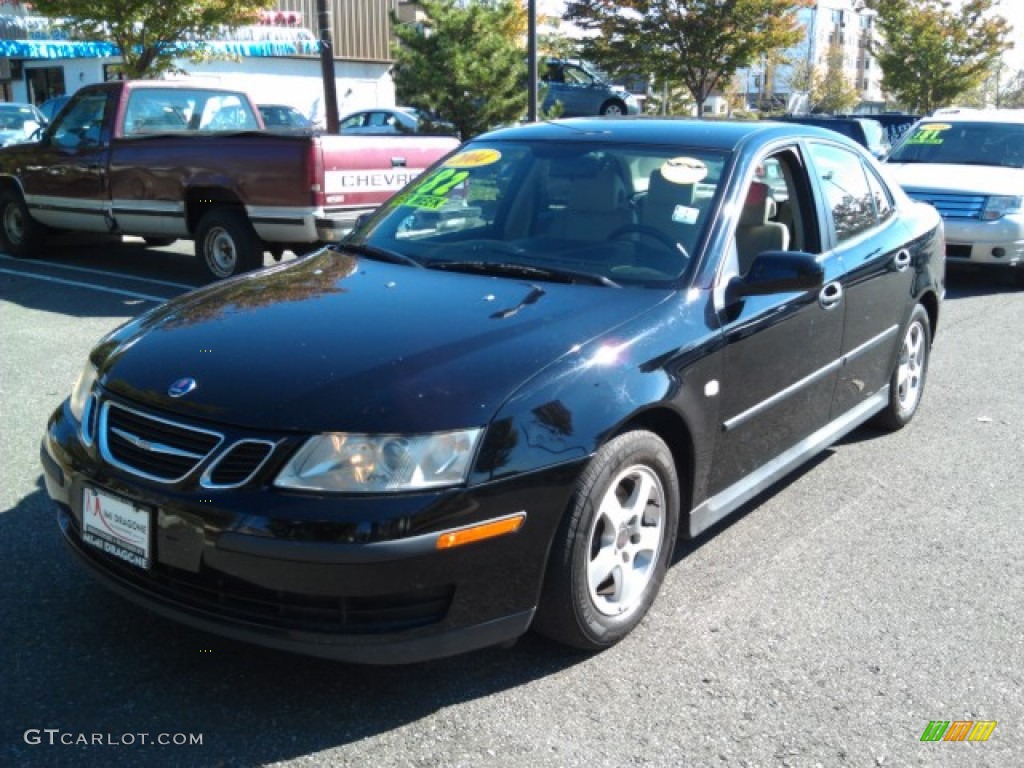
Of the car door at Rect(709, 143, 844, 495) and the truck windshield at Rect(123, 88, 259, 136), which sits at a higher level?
the truck windshield at Rect(123, 88, 259, 136)

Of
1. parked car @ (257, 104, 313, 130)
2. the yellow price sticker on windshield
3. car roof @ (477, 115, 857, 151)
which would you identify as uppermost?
car roof @ (477, 115, 857, 151)

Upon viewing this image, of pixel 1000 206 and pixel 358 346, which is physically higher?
pixel 358 346

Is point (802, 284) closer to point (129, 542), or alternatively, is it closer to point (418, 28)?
point (129, 542)

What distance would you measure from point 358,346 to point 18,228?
30.9 ft

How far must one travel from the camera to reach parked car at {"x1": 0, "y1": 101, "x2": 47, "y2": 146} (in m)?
18.0

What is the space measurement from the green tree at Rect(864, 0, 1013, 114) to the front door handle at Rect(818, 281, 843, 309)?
118ft

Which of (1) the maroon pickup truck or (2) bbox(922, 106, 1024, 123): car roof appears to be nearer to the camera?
(1) the maroon pickup truck

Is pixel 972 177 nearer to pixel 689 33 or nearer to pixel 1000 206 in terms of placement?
pixel 1000 206

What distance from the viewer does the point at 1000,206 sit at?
10062 millimetres

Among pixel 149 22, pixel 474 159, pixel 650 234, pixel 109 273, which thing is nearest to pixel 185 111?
pixel 109 273

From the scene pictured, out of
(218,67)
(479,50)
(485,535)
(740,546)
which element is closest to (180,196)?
(740,546)

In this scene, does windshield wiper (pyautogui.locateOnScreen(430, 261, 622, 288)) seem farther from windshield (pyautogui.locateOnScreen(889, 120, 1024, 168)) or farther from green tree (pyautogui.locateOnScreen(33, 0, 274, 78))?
green tree (pyautogui.locateOnScreen(33, 0, 274, 78))

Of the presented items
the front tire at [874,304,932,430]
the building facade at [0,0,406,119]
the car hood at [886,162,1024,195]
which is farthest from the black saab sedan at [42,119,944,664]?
the building facade at [0,0,406,119]

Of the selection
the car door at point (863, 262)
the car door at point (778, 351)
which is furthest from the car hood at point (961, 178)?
the car door at point (778, 351)
